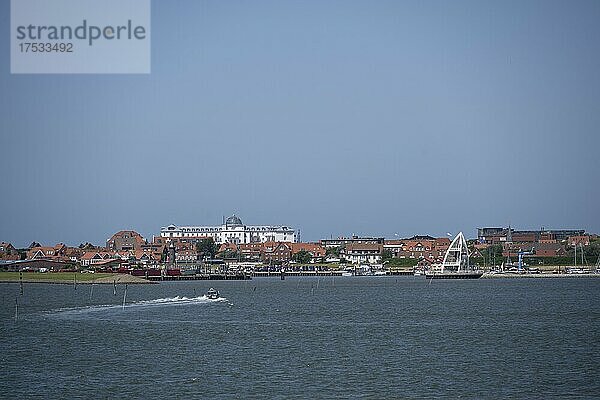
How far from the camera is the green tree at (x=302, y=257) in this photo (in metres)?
186

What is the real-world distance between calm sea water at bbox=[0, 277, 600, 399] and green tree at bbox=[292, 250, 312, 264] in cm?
12230

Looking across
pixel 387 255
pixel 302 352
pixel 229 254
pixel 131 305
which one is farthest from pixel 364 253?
pixel 302 352

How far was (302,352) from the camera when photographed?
36.7 metres

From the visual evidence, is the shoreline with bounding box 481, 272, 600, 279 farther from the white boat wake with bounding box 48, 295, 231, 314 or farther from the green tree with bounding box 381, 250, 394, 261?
the white boat wake with bounding box 48, 295, 231, 314

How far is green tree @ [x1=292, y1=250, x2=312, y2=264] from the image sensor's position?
18650 cm

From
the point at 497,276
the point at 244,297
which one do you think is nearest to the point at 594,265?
the point at 497,276

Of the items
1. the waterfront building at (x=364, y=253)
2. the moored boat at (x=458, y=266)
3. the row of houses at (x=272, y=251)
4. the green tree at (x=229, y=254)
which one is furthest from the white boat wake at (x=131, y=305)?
the green tree at (x=229, y=254)

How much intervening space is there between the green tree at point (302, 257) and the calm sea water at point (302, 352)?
12230 centimetres

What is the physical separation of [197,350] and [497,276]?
10810 cm

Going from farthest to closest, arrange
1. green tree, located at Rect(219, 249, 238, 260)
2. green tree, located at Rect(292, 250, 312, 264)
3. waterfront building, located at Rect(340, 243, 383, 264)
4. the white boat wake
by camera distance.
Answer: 1. green tree, located at Rect(219, 249, 238, 260)
2. waterfront building, located at Rect(340, 243, 383, 264)
3. green tree, located at Rect(292, 250, 312, 264)
4. the white boat wake

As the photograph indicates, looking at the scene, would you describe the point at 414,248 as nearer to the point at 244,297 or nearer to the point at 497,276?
the point at 497,276

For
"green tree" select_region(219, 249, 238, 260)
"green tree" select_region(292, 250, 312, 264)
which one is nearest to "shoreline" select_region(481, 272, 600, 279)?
"green tree" select_region(292, 250, 312, 264)

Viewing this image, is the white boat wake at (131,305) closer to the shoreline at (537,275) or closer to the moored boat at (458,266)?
the moored boat at (458,266)

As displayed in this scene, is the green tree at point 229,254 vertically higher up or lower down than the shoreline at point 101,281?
higher up
